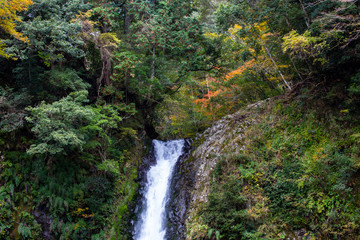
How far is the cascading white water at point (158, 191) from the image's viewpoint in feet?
34.2

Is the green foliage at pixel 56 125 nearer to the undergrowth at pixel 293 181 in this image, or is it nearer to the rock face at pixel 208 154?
the rock face at pixel 208 154

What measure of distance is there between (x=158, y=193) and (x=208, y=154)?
155 inches

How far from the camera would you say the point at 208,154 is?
34.8ft

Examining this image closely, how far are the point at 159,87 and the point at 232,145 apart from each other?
5848 mm

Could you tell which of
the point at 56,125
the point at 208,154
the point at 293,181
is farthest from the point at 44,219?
the point at 293,181

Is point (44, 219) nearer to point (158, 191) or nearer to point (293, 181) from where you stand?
point (158, 191)

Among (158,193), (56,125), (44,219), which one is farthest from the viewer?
(158,193)

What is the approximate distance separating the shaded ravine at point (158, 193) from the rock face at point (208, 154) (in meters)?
1.01

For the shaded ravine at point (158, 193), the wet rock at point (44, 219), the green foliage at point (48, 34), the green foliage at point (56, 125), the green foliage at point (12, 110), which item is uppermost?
the green foliage at point (48, 34)

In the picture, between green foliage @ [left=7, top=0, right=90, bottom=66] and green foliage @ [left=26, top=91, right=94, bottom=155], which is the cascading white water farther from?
green foliage @ [left=7, top=0, right=90, bottom=66]

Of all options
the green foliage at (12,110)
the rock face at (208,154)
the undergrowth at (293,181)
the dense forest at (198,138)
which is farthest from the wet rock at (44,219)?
the undergrowth at (293,181)

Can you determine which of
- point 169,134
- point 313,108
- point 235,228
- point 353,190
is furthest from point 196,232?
point 169,134

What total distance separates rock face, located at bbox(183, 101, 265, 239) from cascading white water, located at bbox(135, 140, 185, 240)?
5.65ft

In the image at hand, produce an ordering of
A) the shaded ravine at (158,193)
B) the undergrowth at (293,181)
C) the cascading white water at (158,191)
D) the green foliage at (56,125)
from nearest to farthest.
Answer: the undergrowth at (293,181)
the green foliage at (56,125)
the shaded ravine at (158,193)
the cascading white water at (158,191)
